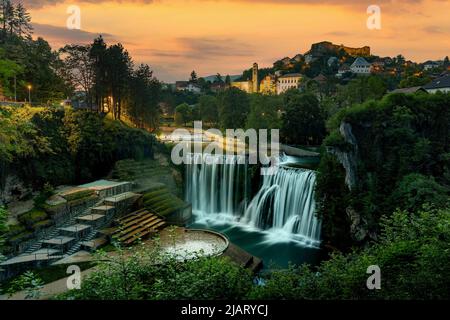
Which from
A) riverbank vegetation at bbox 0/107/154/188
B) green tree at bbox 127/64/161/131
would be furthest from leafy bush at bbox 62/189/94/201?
green tree at bbox 127/64/161/131

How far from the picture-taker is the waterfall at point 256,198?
2477 centimetres

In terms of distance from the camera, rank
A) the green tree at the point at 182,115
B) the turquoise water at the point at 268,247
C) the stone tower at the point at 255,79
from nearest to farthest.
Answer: the turquoise water at the point at 268,247
the green tree at the point at 182,115
the stone tower at the point at 255,79

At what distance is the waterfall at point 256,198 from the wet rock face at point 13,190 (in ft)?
42.3

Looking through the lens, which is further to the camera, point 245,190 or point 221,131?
point 221,131

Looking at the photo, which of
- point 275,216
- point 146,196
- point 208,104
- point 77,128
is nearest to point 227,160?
point 275,216

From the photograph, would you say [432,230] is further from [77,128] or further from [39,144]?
[77,128]

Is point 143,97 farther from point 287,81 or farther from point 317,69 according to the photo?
point 317,69

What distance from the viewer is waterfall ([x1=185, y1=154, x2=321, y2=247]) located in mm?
24766

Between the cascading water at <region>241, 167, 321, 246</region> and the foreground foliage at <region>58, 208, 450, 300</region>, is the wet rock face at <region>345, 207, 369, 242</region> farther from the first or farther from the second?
the foreground foliage at <region>58, 208, 450, 300</region>

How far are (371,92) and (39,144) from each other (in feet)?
120

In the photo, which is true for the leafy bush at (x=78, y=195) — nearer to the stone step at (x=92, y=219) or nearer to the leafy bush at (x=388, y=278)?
the stone step at (x=92, y=219)

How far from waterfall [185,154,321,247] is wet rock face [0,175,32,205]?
12.9m

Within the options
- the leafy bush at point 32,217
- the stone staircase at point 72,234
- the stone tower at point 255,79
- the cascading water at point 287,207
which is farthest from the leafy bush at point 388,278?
the stone tower at point 255,79

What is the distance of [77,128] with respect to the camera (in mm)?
27328
